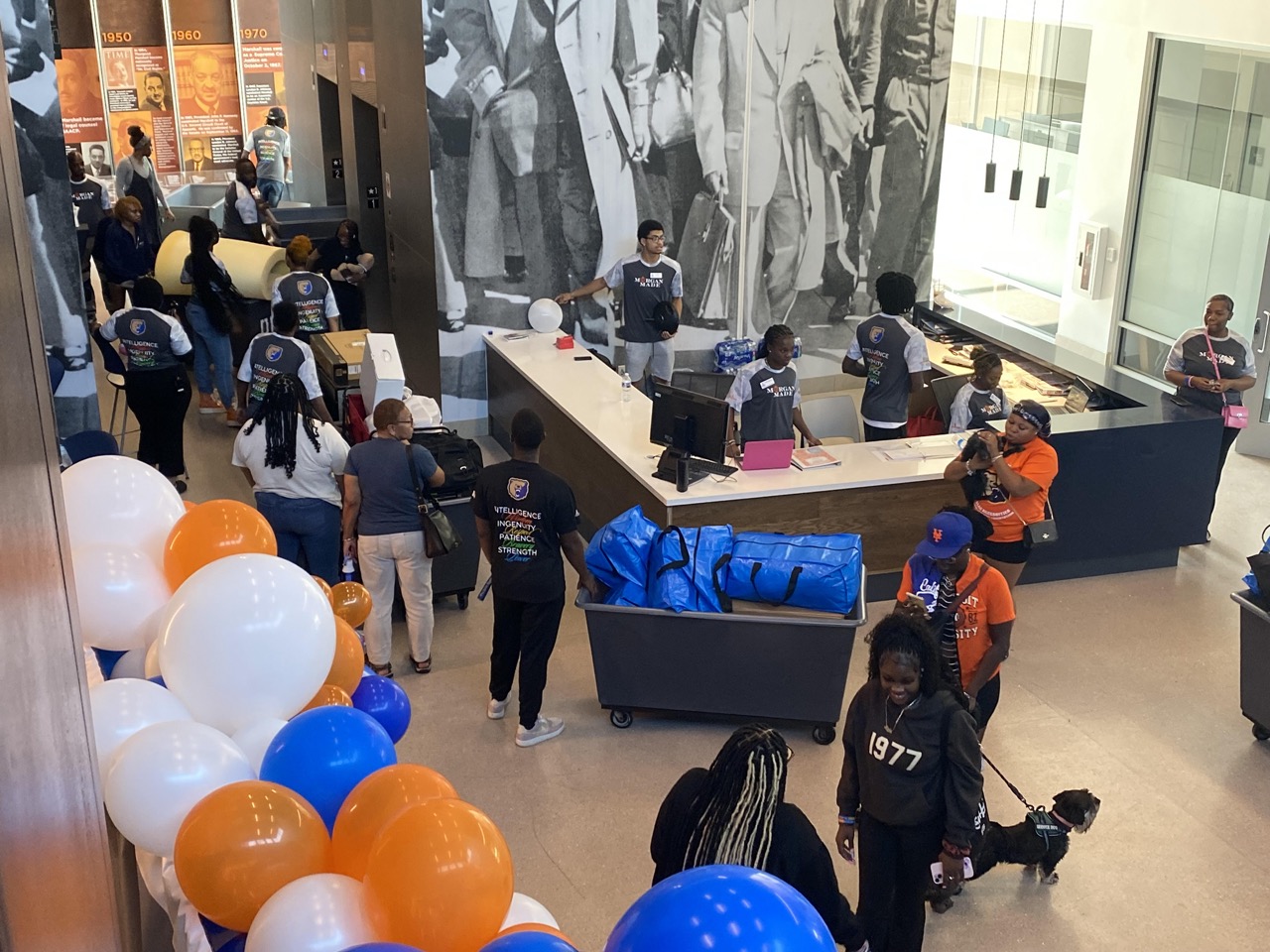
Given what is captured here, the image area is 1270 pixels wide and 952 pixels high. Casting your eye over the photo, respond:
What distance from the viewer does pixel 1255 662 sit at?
5.66 m

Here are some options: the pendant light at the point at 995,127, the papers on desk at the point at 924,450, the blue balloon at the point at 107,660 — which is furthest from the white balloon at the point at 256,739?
the pendant light at the point at 995,127

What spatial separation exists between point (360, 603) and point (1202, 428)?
5274 mm

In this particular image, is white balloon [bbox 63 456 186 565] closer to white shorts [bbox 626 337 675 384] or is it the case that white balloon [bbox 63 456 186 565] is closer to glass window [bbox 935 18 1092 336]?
white shorts [bbox 626 337 675 384]

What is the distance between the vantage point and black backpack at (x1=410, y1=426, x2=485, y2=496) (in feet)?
21.5

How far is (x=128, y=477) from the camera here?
3.67 m

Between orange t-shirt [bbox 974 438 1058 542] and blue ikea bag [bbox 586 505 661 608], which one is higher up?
orange t-shirt [bbox 974 438 1058 542]

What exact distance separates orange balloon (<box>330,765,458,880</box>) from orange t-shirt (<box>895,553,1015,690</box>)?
7.31 ft

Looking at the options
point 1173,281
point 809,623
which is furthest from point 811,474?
point 1173,281

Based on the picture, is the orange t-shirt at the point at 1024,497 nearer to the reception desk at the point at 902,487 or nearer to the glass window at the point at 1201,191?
the reception desk at the point at 902,487

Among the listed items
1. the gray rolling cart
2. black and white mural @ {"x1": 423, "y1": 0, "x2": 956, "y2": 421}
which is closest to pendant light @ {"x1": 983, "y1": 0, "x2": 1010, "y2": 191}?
black and white mural @ {"x1": 423, "y1": 0, "x2": 956, "y2": 421}

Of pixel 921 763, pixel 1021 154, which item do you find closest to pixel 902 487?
pixel 921 763

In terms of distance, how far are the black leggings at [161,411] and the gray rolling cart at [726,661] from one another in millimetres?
3768

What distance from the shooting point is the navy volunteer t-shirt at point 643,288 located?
30.2ft

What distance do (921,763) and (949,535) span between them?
1040 mm
